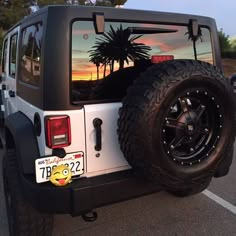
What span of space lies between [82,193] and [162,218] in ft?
4.21

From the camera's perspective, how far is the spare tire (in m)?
2.38

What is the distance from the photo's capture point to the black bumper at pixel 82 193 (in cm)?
245

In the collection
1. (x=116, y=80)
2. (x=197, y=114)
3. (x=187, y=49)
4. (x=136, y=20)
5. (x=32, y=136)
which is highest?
A: (x=136, y=20)

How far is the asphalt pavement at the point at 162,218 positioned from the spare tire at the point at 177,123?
78cm

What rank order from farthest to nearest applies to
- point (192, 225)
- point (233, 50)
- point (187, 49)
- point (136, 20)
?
point (233, 50), point (192, 225), point (187, 49), point (136, 20)

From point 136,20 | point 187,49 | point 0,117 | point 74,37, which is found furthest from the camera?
point 0,117

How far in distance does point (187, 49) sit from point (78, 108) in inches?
45.3

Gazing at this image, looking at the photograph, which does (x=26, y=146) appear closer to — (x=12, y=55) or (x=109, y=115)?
(x=109, y=115)

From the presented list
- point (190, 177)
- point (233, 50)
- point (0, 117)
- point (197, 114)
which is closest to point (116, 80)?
point (197, 114)

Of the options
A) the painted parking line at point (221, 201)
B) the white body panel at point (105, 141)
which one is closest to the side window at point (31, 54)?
the white body panel at point (105, 141)

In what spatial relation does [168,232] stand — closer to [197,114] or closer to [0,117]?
[197,114]

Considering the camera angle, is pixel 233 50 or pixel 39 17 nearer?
pixel 39 17

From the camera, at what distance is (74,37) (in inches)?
101

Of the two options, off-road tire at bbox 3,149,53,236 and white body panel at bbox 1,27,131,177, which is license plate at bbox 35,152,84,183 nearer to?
white body panel at bbox 1,27,131,177
